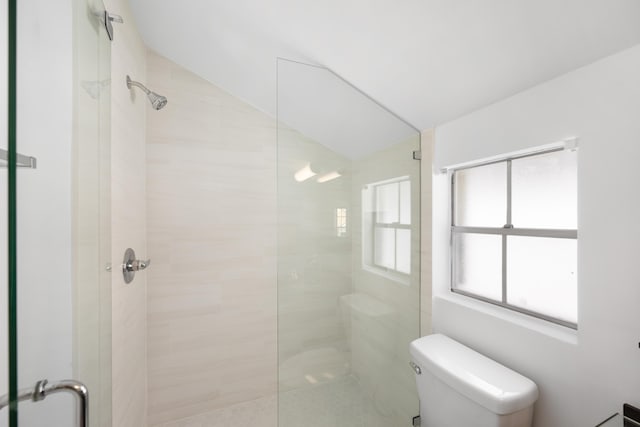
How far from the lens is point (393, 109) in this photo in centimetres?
158

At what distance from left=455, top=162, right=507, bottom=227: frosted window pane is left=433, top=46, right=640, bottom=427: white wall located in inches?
8.0

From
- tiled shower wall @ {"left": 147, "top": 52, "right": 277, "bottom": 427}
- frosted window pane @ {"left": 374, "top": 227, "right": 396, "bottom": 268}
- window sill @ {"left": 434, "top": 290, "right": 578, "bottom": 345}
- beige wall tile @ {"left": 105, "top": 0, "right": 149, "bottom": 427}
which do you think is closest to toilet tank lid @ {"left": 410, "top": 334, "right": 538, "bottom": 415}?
window sill @ {"left": 434, "top": 290, "right": 578, "bottom": 345}

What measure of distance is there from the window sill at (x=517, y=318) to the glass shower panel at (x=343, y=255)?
237mm

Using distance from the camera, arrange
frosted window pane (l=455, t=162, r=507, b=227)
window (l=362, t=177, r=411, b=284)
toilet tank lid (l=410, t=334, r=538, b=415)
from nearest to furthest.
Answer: toilet tank lid (l=410, t=334, r=538, b=415) < frosted window pane (l=455, t=162, r=507, b=227) < window (l=362, t=177, r=411, b=284)

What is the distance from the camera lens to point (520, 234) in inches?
49.8

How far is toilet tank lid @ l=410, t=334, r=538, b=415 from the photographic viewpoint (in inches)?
39.5

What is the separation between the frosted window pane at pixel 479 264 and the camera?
1.40 m

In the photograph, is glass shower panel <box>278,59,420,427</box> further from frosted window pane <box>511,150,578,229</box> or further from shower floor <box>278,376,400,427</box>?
frosted window pane <box>511,150,578,229</box>

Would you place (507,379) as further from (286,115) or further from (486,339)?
(286,115)

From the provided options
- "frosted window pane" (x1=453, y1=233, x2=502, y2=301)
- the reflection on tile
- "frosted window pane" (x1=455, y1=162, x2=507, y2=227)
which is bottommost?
Answer: the reflection on tile

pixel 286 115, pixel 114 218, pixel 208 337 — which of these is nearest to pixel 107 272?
pixel 114 218

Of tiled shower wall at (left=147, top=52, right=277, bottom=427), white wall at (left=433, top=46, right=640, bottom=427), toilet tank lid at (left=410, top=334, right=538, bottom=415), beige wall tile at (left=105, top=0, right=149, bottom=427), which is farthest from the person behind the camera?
tiled shower wall at (left=147, top=52, right=277, bottom=427)

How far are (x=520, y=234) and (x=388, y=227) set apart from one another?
0.60 meters

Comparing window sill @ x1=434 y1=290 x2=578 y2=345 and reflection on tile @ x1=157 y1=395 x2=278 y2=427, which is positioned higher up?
window sill @ x1=434 y1=290 x2=578 y2=345
